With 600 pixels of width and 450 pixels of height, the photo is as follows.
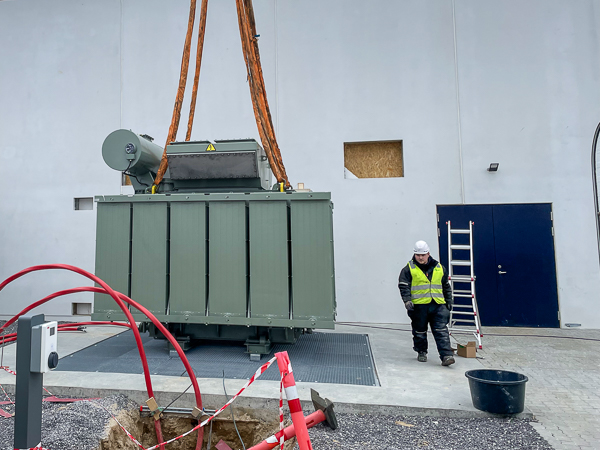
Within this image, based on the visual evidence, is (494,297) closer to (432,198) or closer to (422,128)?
(432,198)

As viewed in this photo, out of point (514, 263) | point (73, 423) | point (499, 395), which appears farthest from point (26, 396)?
point (514, 263)

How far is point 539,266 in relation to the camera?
7570 millimetres

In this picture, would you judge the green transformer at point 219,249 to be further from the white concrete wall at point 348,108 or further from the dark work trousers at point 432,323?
the white concrete wall at point 348,108

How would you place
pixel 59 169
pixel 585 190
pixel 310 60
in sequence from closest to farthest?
pixel 585 190, pixel 310 60, pixel 59 169

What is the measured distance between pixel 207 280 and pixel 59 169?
6.12 meters

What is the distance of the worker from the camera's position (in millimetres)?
5098

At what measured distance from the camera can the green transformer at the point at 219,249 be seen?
5.02 metres

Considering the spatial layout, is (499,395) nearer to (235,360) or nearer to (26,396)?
(235,360)

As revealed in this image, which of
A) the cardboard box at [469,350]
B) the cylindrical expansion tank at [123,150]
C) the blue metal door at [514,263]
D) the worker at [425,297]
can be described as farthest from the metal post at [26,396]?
the blue metal door at [514,263]

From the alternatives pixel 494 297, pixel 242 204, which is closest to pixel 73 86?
pixel 242 204

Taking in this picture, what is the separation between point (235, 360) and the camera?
5125 mm

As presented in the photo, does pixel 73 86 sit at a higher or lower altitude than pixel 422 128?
higher

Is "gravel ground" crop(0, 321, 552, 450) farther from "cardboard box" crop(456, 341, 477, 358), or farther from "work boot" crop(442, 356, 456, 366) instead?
"cardboard box" crop(456, 341, 477, 358)

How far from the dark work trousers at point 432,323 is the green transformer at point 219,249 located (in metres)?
1.18
